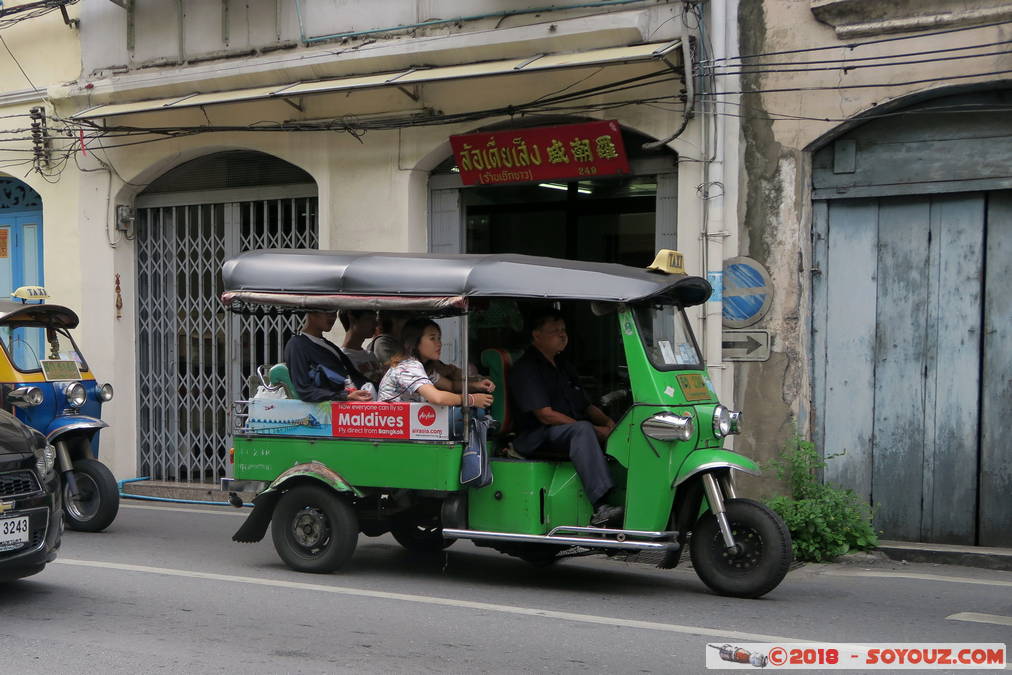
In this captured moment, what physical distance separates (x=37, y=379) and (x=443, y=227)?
4.20 m

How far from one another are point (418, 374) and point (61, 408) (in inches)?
157

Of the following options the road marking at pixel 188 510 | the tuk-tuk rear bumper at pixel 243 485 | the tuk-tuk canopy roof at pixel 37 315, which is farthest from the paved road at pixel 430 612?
the road marking at pixel 188 510

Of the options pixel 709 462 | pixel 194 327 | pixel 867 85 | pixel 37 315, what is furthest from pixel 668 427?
pixel 194 327

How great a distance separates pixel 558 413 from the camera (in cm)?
771

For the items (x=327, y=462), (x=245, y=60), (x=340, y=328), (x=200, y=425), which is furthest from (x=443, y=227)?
(x=327, y=462)

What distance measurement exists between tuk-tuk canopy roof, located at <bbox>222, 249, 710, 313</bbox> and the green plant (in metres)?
2.42

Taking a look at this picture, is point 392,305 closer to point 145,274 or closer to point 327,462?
point 327,462

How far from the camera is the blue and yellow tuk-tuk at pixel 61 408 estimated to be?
9742 millimetres

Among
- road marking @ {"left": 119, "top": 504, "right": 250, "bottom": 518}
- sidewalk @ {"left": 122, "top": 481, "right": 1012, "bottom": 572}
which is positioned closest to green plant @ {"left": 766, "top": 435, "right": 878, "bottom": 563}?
sidewalk @ {"left": 122, "top": 481, "right": 1012, "bottom": 572}

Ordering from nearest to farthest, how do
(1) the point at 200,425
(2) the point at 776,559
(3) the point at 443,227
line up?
(2) the point at 776,559, (3) the point at 443,227, (1) the point at 200,425

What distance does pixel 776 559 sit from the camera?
7016 mm

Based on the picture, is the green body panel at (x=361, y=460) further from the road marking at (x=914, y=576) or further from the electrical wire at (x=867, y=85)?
the electrical wire at (x=867, y=85)

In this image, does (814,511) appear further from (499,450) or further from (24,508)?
(24,508)

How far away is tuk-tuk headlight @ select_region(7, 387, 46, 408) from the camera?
9.59 meters
